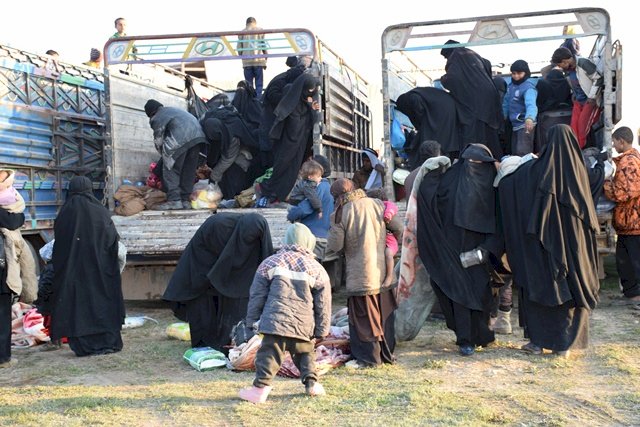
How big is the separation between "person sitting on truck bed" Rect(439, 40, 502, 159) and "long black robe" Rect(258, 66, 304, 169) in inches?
66.6

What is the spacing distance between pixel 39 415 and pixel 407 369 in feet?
7.74

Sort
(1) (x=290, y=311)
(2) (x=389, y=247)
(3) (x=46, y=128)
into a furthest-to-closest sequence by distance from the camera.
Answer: (3) (x=46, y=128) → (2) (x=389, y=247) → (1) (x=290, y=311)

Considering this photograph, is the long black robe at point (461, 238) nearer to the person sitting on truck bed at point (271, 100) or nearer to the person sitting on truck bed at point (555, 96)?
the person sitting on truck bed at point (555, 96)

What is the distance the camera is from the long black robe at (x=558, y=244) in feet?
18.3

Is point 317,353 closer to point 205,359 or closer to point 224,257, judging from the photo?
point 205,359

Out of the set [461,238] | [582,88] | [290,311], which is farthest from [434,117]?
[290,311]

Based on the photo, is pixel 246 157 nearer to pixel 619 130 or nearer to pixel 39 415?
pixel 619 130

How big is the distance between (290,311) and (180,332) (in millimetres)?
2470

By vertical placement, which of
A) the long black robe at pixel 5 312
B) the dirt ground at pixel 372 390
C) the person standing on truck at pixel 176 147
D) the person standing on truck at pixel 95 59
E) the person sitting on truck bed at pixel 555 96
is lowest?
the dirt ground at pixel 372 390

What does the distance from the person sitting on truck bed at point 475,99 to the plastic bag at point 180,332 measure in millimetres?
3490

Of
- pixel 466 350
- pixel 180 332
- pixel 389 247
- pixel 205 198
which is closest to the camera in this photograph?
pixel 466 350

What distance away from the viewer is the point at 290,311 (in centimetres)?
464

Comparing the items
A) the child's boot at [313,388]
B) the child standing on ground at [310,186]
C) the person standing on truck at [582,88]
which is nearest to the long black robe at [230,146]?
the child standing on ground at [310,186]

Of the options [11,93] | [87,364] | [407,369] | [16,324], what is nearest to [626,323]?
[407,369]
